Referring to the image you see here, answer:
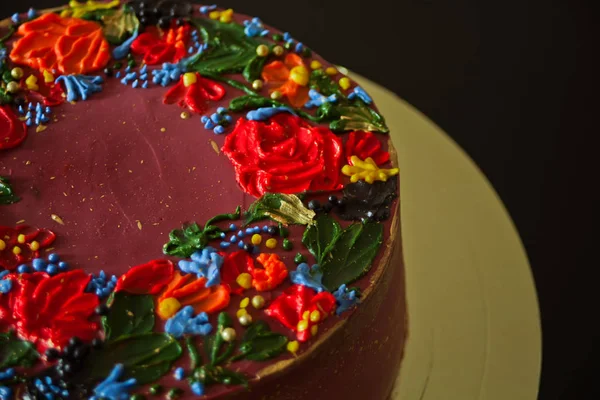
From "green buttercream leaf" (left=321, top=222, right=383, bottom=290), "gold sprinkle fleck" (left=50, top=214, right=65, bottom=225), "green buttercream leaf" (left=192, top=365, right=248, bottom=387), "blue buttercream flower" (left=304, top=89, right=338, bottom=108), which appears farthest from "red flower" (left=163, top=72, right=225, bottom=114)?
"green buttercream leaf" (left=192, top=365, right=248, bottom=387)

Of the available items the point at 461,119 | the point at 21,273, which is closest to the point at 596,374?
the point at 461,119

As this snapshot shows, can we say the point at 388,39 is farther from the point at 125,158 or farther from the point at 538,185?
the point at 125,158

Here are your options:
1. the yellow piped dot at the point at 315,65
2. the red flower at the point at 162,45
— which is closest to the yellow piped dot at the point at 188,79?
the red flower at the point at 162,45

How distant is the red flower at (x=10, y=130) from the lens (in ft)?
6.18

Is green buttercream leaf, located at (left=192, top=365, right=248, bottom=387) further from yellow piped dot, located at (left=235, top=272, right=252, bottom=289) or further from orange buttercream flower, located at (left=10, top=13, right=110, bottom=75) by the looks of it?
orange buttercream flower, located at (left=10, top=13, right=110, bottom=75)

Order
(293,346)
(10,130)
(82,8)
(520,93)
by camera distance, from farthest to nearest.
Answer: (520,93), (82,8), (10,130), (293,346)

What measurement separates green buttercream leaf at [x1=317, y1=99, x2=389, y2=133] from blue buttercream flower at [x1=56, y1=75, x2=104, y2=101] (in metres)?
0.59

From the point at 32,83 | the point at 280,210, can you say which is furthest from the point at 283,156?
the point at 32,83

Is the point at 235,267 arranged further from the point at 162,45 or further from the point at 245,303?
the point at 162,45

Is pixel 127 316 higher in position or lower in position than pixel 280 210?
lower

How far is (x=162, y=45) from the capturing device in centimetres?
214

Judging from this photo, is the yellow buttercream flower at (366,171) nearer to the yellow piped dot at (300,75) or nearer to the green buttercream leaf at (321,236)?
the green buttercream leaf at (321,236)

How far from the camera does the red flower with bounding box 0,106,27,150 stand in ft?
6.18

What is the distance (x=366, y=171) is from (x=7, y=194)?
0.83m
